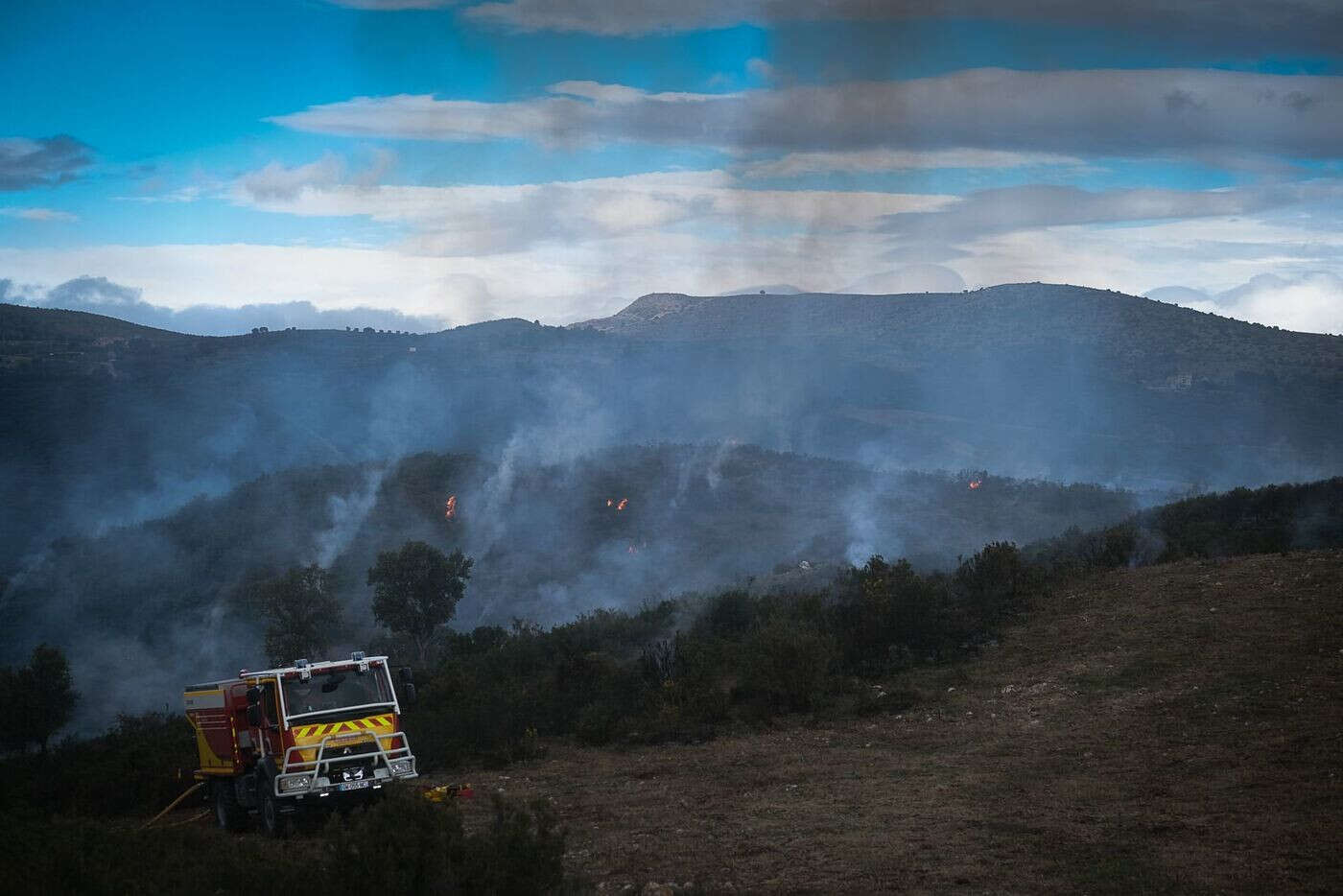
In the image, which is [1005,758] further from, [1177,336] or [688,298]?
[688,298]

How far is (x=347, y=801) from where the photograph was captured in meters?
13.6

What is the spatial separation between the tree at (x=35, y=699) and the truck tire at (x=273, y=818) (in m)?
17.0

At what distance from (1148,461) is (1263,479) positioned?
9.03 meters

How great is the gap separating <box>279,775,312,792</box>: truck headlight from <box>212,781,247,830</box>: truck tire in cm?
203

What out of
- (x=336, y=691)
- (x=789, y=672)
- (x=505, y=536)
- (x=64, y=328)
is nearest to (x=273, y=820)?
(x=336, y=691)

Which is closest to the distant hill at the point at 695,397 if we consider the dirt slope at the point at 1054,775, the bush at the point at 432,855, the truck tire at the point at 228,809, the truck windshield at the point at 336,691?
the dirt slope at the point at 1054,775

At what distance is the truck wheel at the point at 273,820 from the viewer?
13.4m

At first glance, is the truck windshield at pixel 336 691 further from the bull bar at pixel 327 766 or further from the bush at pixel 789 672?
the bush at pixel 789 672

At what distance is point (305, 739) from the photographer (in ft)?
44.7

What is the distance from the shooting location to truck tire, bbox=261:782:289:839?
43.8 feet

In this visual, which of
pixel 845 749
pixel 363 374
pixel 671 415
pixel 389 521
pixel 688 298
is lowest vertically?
pixel 845 749

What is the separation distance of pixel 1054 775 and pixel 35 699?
25.4m

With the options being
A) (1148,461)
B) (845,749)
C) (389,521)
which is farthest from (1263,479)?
(845,749)

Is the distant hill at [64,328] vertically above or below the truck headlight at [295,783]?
above
